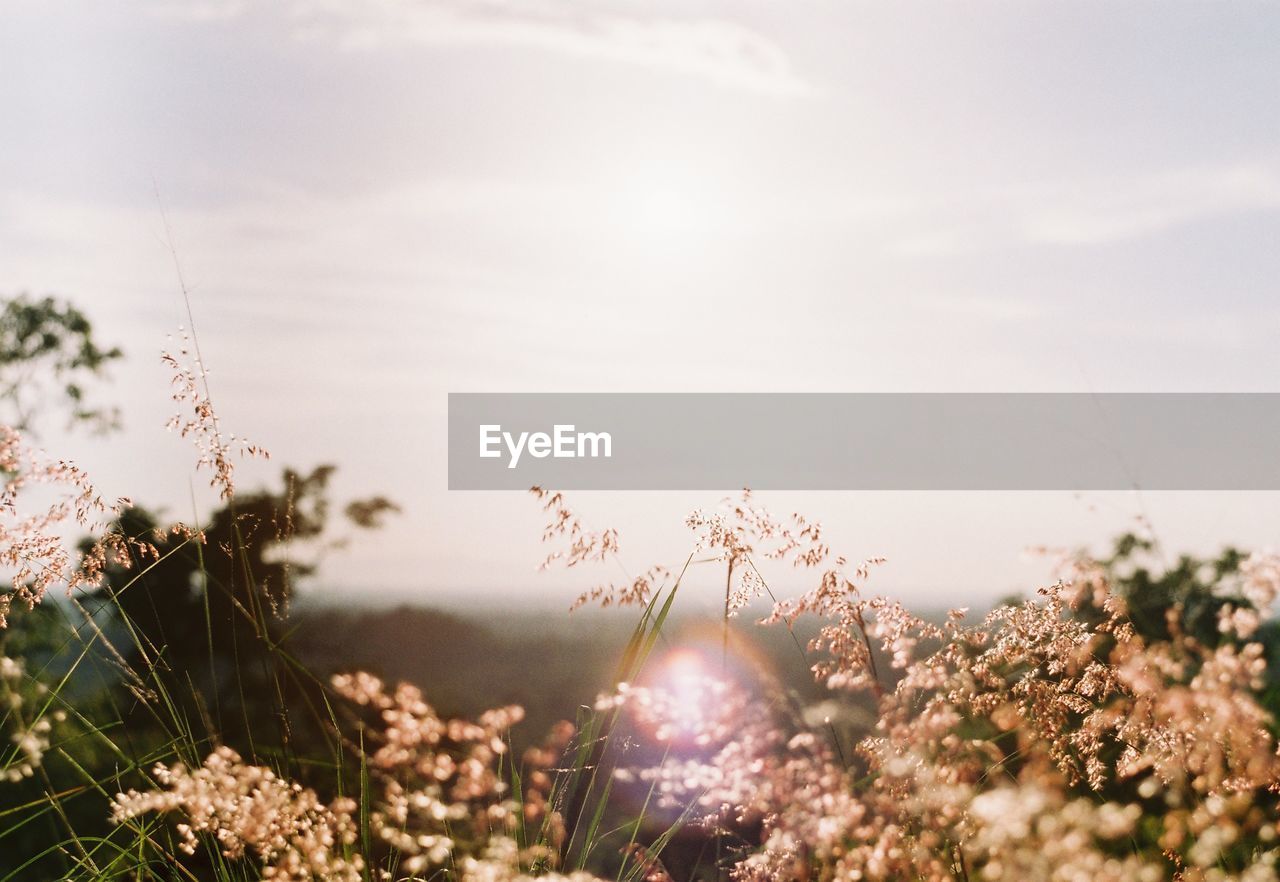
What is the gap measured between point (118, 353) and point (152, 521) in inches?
73.4

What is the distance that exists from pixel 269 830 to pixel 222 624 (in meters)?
3.14

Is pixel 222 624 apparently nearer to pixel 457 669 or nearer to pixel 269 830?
pixel 457 669

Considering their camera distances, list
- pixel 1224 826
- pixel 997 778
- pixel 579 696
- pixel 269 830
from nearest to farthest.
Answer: pixel 1224 826 → pixel 269 830 → pixel 997 778 → pixel 579 696

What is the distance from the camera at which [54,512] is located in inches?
96.9

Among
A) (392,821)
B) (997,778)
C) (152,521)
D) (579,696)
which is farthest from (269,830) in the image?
(579,696)

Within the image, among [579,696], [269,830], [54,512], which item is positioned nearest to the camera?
[269,830]

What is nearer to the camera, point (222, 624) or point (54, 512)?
point (54, 512)

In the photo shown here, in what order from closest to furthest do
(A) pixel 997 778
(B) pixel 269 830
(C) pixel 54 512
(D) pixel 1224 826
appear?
1. (D) pixel 1224 826
2. (B) pixel 269 830
3. (A) pixel 997 778
4. (C) pixel 54 512

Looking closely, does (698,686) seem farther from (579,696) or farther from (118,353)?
(118,353)

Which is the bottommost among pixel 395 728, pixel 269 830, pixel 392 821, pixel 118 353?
pixel 392 821

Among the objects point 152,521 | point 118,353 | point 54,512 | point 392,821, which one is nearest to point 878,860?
point 392,821

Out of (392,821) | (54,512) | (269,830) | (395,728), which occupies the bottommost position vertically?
(392,821)

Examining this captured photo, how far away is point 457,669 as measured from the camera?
5.82 meters

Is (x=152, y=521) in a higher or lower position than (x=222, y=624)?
higher
